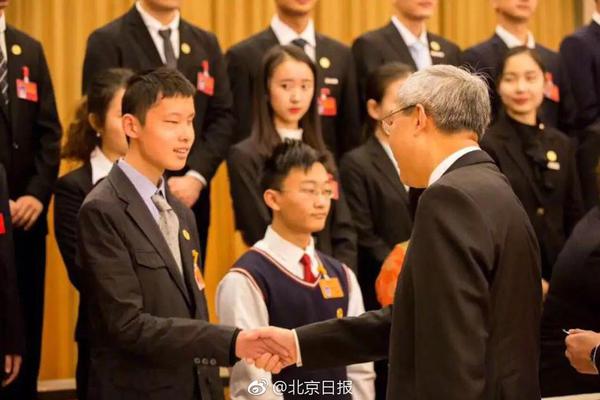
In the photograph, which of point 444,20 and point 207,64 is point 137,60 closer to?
point 207,64

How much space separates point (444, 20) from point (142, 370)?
4.34 m

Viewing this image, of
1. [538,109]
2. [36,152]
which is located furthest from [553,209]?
[36,152]

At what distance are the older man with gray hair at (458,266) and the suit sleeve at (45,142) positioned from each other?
222 cm

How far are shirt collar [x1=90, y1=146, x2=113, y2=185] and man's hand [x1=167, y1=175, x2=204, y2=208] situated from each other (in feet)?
0.97

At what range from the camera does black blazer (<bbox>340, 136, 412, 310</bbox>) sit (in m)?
4.40

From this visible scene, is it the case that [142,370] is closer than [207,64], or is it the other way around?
[142,370]

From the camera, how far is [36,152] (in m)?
4.46

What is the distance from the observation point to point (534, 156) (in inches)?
185

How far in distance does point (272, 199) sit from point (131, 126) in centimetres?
73

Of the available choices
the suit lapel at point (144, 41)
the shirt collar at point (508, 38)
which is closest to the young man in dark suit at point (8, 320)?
the suit lapel at point (144, 41)

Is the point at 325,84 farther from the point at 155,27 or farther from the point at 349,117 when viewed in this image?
the point at 155,27

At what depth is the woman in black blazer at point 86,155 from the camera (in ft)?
13.2

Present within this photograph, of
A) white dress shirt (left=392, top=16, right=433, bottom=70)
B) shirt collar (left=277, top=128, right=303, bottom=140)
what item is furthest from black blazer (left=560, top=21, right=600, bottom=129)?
shirt collar (left=277, top=128, right=303, bottom=140)

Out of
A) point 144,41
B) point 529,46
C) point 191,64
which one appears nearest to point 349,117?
point 191,64
